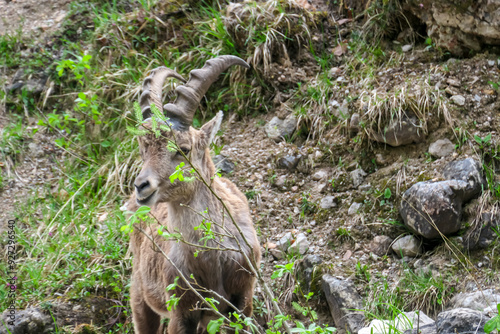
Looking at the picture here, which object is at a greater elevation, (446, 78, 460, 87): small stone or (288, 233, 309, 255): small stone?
(446, 78, 460, 87): small stone

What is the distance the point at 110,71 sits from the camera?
829 cm

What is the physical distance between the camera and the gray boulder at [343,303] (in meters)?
4.93

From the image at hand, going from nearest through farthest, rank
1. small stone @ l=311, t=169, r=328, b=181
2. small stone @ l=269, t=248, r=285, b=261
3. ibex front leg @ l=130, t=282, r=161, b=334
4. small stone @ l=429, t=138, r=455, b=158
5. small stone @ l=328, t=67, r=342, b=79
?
ibex front leg @ l=130, t=282, r=161, b=334
small stone @ l=429, t=138, r=455, b=158
small stone @ l=269, t=248, r=285, b=261
small stone @ l=311, t=169, r=328, b=181
small stone @ l=328, t=67, r=342, b=79

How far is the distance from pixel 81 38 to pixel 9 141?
214 cm

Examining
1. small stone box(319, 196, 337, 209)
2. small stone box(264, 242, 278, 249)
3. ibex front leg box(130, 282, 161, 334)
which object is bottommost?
ibex front leg box(130, 282, 161, 334)

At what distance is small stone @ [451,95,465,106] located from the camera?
5938 millimetres

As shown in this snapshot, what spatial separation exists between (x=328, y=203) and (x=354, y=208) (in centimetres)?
34

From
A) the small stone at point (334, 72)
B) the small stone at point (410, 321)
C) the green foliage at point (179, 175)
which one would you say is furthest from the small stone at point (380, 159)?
the green foliage at point (179, 175)

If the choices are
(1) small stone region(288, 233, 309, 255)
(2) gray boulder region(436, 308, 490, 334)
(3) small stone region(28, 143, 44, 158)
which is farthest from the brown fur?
(3) small stone region(28, 143, 44, 158)

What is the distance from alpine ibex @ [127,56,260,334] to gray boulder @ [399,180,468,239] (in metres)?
1.55

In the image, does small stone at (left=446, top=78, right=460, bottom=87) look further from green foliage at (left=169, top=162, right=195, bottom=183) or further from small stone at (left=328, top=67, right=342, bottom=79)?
→ green foliage at (left=169, top=162, right=195, bottom=183)

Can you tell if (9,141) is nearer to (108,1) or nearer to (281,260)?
(108,1)

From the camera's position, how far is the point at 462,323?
11.1ft

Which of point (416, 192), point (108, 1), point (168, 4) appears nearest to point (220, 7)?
point (168, 4)
